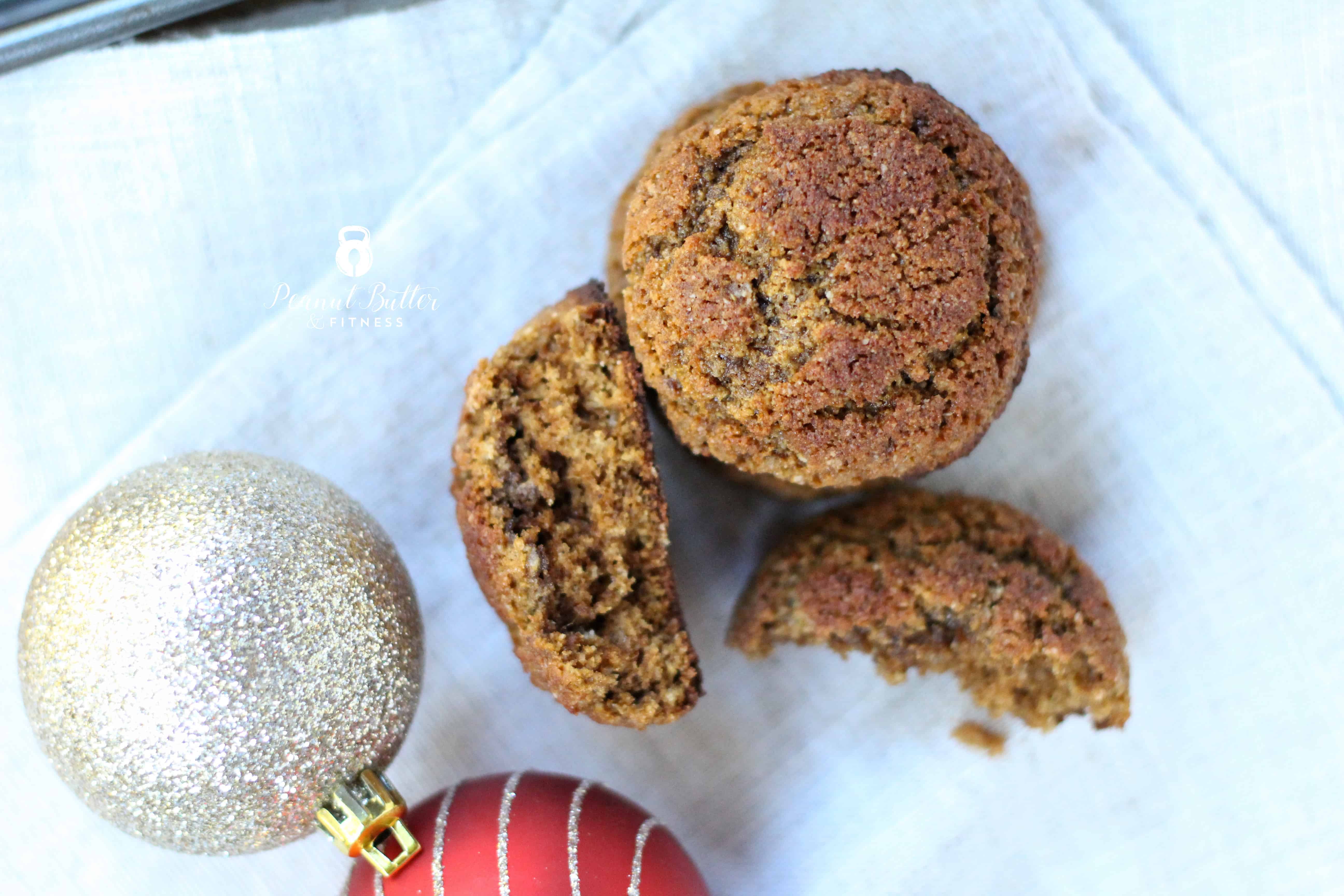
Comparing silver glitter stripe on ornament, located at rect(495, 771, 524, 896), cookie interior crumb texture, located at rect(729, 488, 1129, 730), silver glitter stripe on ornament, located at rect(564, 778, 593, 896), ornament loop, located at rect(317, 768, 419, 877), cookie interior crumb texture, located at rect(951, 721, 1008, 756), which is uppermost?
ornament loop, located at rect(317, 768, 419, 877)

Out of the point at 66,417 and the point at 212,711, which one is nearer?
the point at 212,711

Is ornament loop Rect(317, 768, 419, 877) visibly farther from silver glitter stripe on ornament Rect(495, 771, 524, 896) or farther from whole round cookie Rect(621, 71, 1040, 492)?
whole round cookie Rect(621, 71, 1040, 492)

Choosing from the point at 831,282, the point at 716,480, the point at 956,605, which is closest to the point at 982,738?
the point at 956,605

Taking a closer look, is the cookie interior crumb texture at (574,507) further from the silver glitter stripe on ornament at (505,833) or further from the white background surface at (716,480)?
the white background surface at (716,480)

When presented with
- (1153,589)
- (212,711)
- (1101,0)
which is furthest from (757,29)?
(212,711)

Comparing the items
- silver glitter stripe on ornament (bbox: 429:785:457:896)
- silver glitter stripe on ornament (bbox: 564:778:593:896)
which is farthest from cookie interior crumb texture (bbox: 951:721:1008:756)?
silver glitter stripe on ornament (bbox: 429:785:457:896)

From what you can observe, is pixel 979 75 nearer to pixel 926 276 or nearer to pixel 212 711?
pixel 926 276
